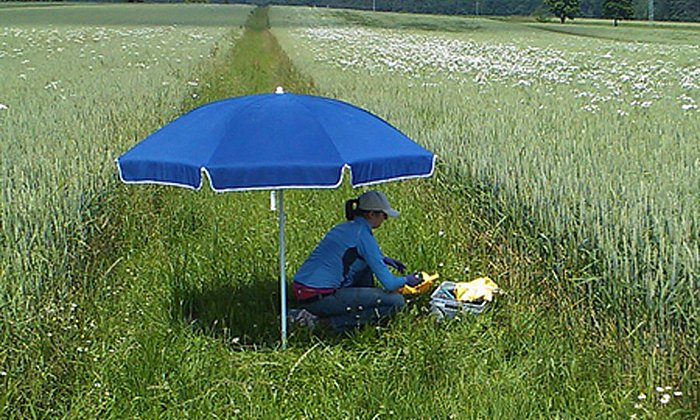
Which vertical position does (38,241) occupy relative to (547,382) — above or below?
above

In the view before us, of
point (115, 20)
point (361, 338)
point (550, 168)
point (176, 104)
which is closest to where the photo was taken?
point (361, 338)

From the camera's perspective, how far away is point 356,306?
5.47 m

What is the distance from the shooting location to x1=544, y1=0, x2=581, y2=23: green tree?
93.9 m

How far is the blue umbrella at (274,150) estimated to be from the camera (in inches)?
182

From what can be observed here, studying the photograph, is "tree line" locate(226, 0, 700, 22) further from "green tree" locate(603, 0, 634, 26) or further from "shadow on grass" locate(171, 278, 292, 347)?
"shadow on grass" locate(171, 278, 292, 347)

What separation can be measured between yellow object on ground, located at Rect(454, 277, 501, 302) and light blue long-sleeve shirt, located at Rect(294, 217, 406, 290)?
34cm

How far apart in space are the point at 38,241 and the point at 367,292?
1783mm

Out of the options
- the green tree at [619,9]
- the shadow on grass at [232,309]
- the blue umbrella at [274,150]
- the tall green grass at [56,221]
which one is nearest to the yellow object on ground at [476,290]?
the blue umbrella at [274,150]

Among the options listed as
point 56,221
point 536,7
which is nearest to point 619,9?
point 536,7

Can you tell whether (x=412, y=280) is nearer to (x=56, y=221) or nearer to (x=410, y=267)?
(x=410, y=267)

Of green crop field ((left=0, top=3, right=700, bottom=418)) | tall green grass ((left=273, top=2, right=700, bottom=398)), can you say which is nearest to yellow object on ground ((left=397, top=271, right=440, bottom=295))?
green crop field ((left=0, top=3, right=700, bottom=418))

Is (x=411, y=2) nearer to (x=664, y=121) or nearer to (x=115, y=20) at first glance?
(x=115, y=20)

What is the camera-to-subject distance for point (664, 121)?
343 inches

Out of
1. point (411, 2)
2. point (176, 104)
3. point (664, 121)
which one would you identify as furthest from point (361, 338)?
Answer: point (411, 2)
